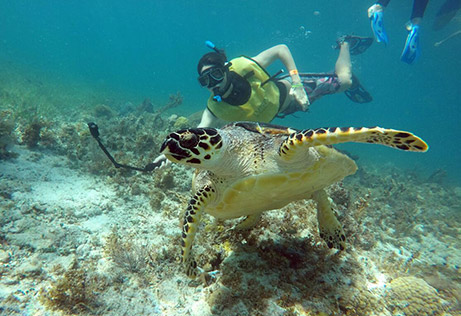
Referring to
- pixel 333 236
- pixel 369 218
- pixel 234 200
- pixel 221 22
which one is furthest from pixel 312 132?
pixel 221 22

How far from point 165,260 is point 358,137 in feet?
7.70

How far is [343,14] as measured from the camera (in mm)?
44531

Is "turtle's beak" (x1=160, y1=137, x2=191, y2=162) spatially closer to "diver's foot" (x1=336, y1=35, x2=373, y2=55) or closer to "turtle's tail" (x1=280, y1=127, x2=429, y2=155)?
"turtle's tail" (x1=280, y1=127, x2=429, y2=155)

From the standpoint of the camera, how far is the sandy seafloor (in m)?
1.99

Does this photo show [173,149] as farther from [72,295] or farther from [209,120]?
[209,120]

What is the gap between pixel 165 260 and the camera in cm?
249

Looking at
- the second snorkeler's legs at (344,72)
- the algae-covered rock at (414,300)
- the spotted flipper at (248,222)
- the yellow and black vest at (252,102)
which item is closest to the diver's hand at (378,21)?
the second snorkeler's legs at (344,72)

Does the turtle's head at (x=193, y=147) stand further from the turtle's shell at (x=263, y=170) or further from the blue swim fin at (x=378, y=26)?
the blue swim fin at (x=378, y=26)

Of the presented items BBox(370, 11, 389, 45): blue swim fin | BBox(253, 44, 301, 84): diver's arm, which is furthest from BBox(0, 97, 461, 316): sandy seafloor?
BBox(370, 11, 389, 45): blue swim fin

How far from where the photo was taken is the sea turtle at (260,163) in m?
1.73

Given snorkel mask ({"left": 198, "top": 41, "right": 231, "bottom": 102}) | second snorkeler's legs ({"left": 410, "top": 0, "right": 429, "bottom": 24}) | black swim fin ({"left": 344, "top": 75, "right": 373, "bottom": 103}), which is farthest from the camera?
second snorkeler's legs ({"left": 410, "top": 0, "right": 429, "bottom": 24})

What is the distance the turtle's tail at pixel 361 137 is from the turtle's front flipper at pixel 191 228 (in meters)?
1.02

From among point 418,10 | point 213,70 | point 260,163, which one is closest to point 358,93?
point 418,10

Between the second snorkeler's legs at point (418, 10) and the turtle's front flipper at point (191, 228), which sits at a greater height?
the second snorkeler's legs at point (418, 10)
